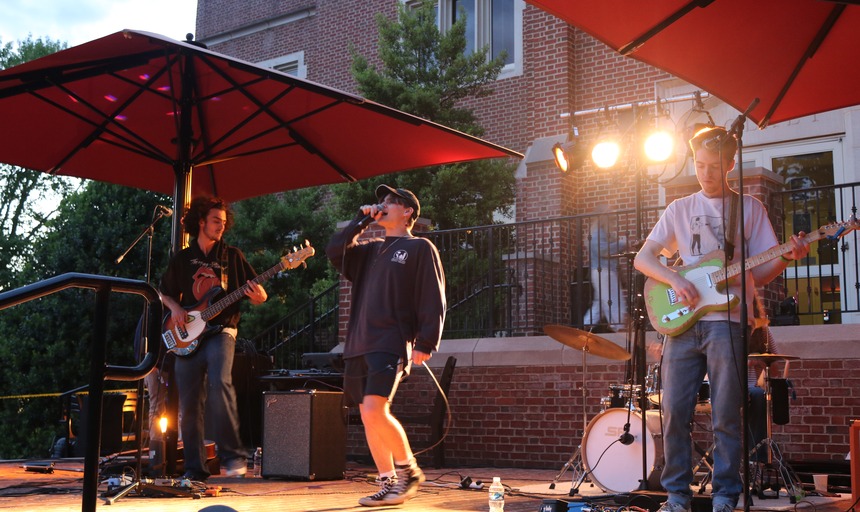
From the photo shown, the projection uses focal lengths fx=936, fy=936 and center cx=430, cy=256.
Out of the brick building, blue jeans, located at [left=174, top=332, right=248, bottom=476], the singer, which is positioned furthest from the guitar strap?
blue jeans, located at [left=174, top=332, right=248, bottom=476]

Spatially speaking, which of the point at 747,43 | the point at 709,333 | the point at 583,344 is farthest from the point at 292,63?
the point at 709,333

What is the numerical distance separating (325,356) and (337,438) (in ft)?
7.44

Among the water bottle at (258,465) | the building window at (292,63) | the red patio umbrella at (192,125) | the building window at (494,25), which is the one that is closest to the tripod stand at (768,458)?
the red patio umbrella at (192,125)

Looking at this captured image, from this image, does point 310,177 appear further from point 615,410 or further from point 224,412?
point 615,410

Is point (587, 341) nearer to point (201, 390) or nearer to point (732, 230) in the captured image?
point (732, 230)

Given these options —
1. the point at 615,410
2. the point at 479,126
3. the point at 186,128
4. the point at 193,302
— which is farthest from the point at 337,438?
the point at 479,126

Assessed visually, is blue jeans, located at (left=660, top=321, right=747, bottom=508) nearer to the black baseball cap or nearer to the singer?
the singer

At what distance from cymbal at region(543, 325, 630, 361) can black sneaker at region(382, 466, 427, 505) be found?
5.91 feet

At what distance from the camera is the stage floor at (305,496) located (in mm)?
5844

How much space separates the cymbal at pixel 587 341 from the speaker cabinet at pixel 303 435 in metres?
2.10

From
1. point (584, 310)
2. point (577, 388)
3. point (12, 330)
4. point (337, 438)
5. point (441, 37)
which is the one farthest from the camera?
point (12, 330)

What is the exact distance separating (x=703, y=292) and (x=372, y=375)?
2060mm

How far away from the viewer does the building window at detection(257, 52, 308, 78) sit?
19656 mm

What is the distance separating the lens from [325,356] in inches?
410
